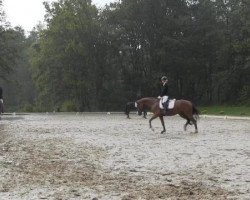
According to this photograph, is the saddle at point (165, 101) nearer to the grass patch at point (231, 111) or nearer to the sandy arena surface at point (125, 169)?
the sandy arena surface at point (125, 169)

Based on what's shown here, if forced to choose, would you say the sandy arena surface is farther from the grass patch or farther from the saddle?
the grass patch

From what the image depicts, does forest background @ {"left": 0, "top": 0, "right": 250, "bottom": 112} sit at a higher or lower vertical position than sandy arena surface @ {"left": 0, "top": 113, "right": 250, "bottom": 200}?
higher

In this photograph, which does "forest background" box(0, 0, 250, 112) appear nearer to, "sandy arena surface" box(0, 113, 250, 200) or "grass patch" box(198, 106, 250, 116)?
"grass patch" box(198, 106, 250, 116)

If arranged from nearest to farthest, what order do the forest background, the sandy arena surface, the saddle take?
the sandy arena surface → the saddle → the forest background

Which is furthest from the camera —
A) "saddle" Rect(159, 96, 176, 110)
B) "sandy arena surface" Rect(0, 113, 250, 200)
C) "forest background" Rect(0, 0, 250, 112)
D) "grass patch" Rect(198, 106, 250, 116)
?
"forest background" Rect(0, 0, 250, 112)

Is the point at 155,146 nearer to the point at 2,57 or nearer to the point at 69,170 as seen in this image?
the point at 69,170

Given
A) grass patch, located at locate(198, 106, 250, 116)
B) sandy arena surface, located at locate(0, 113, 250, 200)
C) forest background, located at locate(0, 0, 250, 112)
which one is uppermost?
forest background, located at locate(0, 0, 250, 112)

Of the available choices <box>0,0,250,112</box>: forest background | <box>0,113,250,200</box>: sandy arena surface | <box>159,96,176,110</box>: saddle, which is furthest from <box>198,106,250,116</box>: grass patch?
<box>0,113,250,200</box>: sandy arena surface

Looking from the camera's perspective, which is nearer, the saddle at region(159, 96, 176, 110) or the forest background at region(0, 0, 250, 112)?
the saddle at region(159, 96, 176, 110)

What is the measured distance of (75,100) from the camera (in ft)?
216

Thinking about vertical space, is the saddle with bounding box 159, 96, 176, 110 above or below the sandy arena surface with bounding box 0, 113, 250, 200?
above

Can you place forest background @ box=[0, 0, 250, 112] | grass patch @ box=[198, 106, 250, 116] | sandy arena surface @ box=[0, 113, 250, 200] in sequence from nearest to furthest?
sandy arena surface @ box=[0, 113, 250, 200], grass patch @ box=[198, 106, 250, 116], forest background @ box=[0, 0, 250, 112]

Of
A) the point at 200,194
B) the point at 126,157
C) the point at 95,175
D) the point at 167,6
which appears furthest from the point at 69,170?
the point at 167,6

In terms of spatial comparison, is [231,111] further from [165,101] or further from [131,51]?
[165,101]
